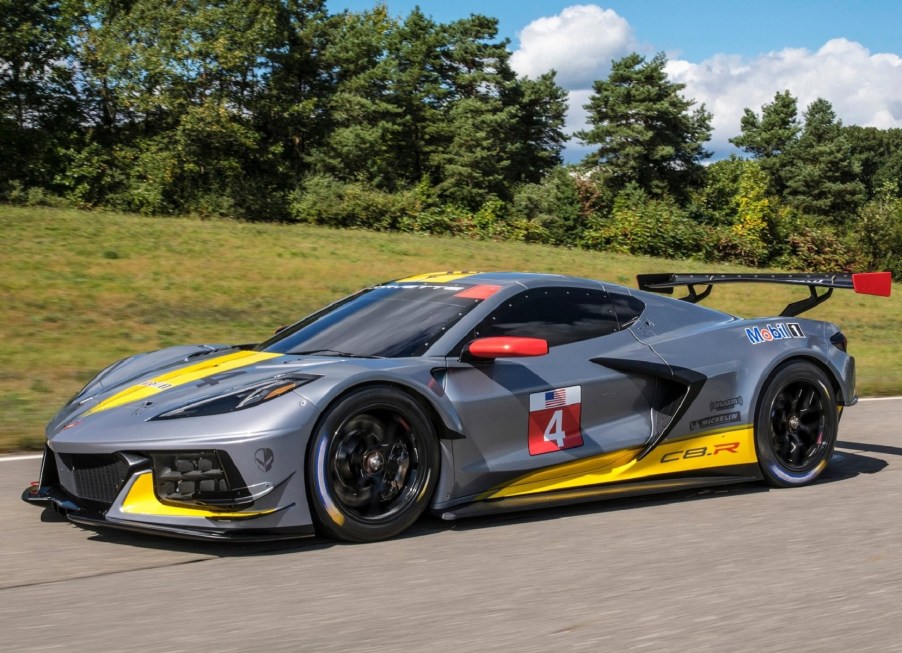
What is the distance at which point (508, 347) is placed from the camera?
200 inches

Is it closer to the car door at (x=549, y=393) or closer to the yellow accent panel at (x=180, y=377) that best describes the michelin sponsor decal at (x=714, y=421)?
the car door at (x=549, y=393)

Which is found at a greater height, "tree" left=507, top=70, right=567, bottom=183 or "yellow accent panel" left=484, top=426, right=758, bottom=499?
"tree" left=507, top=70, right=567, bottom=183

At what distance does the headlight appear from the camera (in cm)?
471

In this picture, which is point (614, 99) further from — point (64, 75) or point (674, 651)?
point (674, 651)

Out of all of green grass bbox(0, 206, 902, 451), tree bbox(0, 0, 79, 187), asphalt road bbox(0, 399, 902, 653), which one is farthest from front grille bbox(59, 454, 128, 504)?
tree bbox(0, 0, 79, 187)

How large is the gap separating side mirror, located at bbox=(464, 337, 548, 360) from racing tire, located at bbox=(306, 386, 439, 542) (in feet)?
1.36

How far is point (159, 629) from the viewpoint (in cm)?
362

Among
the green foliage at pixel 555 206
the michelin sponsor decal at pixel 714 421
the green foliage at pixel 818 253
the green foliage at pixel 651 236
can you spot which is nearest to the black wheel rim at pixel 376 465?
the michelin sponsor decal at pixel 714 421

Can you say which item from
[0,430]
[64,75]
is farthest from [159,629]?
[64,75]

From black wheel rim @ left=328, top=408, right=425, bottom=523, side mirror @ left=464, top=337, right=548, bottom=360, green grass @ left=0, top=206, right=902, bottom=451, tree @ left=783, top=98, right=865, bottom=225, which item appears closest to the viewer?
black wheel rim @ left=328, top=408, right=425, bottom=523

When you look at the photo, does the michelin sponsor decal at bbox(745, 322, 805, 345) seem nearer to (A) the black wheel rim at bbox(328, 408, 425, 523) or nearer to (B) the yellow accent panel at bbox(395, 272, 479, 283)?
(B) the yellow accent panel at bbox(395, 272, 479, 283)

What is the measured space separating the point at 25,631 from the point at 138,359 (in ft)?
8.99

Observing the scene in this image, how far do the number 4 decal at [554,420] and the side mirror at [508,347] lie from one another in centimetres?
40

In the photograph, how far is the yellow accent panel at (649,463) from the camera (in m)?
5.48
